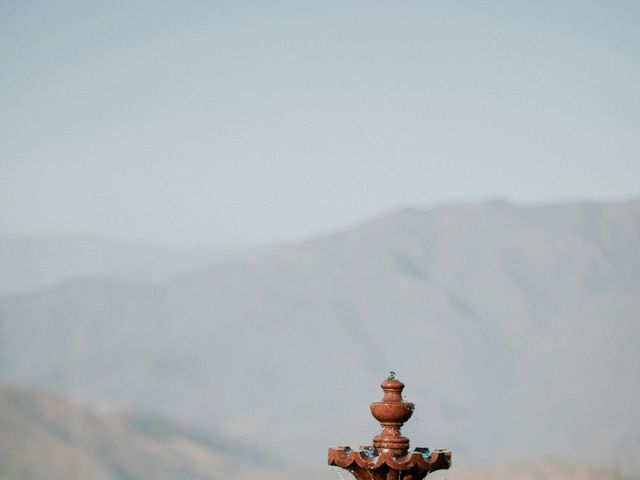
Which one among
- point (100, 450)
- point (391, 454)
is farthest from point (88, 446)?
point (391, 454)

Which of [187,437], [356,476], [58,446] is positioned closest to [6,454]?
[58,446]

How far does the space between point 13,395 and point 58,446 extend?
597 inches

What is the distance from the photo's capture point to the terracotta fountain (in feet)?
17.4

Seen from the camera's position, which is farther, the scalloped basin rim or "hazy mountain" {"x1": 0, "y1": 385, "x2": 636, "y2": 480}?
"hazy mountain" {"x1": 0, "y1": 385, "x2": 636, "y2": 480}

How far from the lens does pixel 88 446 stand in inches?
6299

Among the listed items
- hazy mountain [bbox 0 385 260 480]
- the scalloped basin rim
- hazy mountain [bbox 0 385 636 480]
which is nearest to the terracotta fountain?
the scalloped basin rim

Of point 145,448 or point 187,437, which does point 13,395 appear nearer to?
point 145,448

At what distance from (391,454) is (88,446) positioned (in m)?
161

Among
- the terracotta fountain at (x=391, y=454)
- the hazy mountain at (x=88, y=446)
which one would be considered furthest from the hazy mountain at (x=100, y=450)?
the terracotta fountain at (x=391, y=454)

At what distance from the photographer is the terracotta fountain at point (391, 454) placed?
5.29 m

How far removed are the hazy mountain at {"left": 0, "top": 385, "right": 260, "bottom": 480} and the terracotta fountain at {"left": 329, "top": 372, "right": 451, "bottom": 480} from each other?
135 m

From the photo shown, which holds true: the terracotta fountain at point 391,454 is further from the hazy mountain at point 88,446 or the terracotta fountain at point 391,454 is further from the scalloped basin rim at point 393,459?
the hazy mountain at point 88,446

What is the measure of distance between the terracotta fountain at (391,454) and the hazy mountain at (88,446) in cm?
13479

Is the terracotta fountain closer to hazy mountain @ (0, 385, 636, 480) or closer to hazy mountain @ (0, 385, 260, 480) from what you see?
hazy mountain @ (0, 385, 636, 480)
